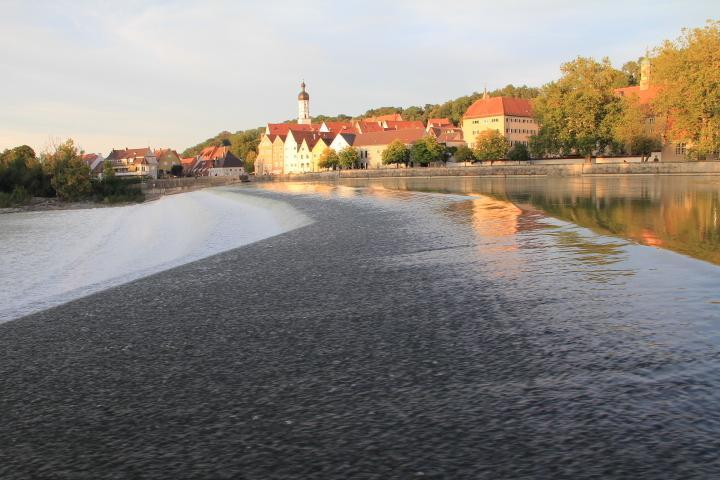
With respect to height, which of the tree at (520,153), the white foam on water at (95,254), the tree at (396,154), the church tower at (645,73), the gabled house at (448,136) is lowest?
the white foam on water at (95,254)

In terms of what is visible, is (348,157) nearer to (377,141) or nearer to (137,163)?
(377,141)

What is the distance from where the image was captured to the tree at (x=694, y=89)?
70312 mm

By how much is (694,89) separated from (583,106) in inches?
687

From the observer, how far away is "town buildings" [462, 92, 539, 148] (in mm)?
152875

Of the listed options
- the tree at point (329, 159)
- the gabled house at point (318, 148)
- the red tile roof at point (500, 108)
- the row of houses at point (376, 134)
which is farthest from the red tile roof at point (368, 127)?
the red tile roof at point (500, 108)

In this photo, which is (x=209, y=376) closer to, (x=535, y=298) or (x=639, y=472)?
(x=639, y=472)

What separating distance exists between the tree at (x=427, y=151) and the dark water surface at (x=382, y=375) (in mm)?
118964

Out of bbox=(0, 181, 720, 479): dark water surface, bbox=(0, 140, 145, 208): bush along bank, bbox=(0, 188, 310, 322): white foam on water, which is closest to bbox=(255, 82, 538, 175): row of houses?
bbox=(0, 140, 145, 208): bush along bank

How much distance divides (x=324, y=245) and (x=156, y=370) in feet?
39.7

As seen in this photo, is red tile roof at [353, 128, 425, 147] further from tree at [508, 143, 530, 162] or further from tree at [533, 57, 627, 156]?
tree at [533, 57, 627, 156]

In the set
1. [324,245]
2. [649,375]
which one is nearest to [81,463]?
[649,375]

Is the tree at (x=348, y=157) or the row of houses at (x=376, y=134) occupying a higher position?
the row of houses at (x=376, y=134)

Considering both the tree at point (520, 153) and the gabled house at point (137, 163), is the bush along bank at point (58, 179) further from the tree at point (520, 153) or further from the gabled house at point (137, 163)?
the gabled house at point (137, 163)

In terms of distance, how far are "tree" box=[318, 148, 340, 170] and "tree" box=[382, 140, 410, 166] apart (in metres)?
21.5
